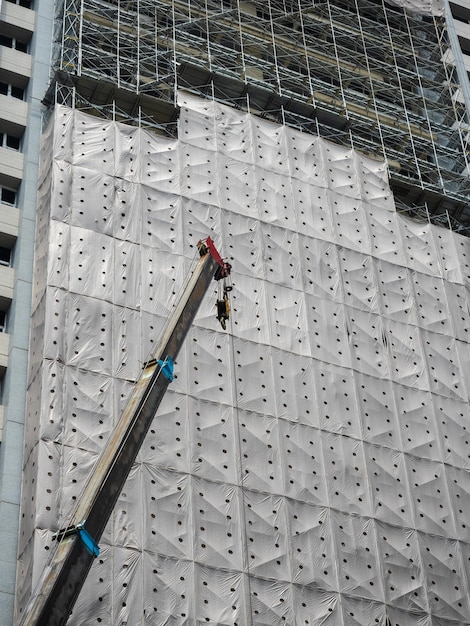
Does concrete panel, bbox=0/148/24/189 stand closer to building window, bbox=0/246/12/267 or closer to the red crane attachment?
building window, bbox=0/246/12/267

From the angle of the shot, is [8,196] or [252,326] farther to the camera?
[8,196]

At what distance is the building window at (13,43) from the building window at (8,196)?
713 cm

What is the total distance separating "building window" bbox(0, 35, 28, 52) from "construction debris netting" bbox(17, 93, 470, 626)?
5955mm

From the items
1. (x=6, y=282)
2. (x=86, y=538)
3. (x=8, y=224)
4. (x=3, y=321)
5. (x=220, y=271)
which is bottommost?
(x=3, y=321)

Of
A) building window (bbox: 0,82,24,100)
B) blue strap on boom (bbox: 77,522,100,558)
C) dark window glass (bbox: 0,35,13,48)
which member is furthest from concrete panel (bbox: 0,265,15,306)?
blue strap on boom (bbox: 77,522,100,558)

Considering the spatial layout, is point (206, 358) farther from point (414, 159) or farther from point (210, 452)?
point (414, 159)

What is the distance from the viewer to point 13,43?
43.5 metres

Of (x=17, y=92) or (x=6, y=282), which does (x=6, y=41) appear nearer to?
(x=17, y=92)

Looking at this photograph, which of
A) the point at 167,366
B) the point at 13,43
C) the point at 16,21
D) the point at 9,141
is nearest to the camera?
the point at 167,366

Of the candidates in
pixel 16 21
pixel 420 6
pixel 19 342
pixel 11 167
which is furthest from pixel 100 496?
pixel 420 6

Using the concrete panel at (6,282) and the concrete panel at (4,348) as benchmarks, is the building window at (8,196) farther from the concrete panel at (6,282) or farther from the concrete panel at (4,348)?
the concrete panel at (4,348)

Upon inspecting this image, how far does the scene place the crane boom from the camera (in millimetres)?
21484

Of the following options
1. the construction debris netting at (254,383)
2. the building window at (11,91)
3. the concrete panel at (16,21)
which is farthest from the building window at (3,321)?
the concrete panel at (16,21)

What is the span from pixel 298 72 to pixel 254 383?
17657mm
